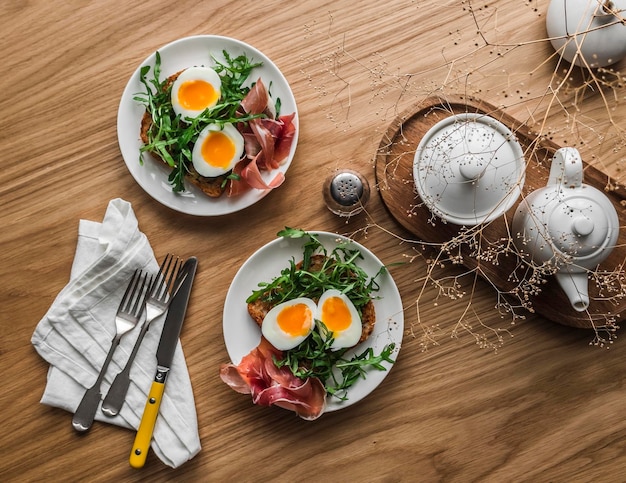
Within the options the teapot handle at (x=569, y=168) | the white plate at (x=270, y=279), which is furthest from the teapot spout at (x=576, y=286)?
the white plate at (x=270, y=279)

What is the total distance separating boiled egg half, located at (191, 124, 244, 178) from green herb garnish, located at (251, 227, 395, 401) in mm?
224

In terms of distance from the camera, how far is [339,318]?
1.50 m

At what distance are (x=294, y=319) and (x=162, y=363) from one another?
37 centimetres

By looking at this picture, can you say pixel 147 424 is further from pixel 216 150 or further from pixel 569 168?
pixel 569 168

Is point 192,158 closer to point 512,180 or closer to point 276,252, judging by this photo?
point 276,252

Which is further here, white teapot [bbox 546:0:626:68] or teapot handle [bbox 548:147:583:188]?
white teapot [bbox 546:0:626:68]

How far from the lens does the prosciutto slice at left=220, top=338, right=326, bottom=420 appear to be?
150 centimetres

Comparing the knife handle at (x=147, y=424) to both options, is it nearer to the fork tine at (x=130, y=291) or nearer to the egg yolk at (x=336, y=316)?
the fork tine at (x=130, y=291)

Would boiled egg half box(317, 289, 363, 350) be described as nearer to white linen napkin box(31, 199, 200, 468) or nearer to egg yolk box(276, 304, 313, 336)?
egg yolk box(276, 304, 313, 336)

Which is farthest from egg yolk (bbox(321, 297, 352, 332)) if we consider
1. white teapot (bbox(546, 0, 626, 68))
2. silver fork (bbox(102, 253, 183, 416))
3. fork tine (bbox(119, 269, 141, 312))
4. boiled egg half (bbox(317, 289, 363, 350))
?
white teapot (bbox(546, 0, 626, 68))

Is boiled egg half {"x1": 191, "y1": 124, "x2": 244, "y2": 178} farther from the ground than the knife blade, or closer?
farther from the ground

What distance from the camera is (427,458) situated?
1.61 metres

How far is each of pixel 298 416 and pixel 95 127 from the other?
3.13ft

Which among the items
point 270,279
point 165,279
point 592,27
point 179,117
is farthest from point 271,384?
point 592,27
